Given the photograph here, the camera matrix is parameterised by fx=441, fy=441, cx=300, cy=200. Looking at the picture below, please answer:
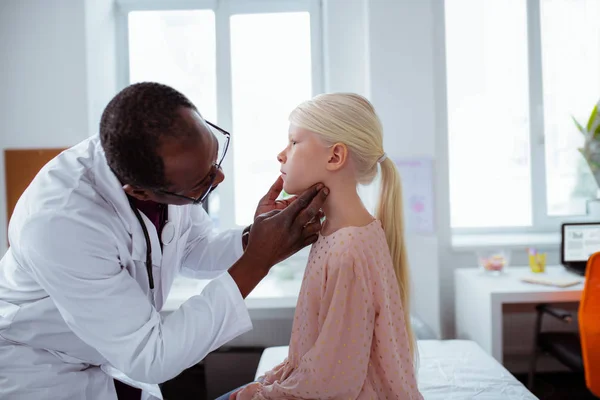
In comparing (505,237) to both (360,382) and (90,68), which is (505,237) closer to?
(360,382)

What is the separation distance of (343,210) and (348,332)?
31cm

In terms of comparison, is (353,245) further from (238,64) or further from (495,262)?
(238,64)

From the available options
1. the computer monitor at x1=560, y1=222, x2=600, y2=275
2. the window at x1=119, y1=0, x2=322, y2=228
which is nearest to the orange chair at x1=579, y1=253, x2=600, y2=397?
the computer monitor at x1=560, y1=222, x2=600, y2=275

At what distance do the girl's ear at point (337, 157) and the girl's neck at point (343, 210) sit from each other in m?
0.06

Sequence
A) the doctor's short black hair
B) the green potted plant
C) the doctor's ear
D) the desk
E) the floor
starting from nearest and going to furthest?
the doctor's short black hair → the doctor's ear → the desk → the floor → the green potted plant

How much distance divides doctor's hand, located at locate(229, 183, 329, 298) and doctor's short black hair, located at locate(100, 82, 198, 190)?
0.81 feet

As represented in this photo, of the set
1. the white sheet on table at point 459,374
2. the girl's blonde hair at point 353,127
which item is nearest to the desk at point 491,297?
the white sheet on table at point 459,374

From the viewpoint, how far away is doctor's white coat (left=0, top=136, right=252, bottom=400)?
0.91 m

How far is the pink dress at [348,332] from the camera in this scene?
999 mm

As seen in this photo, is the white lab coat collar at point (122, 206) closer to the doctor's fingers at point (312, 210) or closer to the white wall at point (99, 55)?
the doctor's fingers at point (312, 210)

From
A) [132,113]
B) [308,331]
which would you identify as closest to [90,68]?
[132,113]

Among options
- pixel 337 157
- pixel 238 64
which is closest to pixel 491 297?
pixel 337 157

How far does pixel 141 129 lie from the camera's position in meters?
0.86

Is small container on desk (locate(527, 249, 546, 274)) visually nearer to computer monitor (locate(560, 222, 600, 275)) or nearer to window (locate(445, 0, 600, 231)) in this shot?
computer monitor (locate(560, 222, 600, 275))
